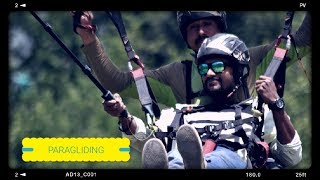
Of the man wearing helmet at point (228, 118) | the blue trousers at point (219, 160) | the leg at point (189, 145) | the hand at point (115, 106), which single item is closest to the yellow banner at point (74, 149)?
the man wearing helmet at point (228, 118)

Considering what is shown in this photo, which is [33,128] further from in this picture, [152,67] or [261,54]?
[261,54]

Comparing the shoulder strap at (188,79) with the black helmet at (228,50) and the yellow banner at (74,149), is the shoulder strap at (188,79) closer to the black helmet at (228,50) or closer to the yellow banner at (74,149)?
the black helmet at (228,50)

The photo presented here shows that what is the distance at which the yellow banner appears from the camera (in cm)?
2062

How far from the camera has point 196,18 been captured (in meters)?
20.6

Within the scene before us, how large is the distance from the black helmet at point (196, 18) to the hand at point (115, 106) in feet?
5.01

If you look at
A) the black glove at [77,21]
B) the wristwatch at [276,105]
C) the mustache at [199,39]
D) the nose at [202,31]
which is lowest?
the wristwatch at [276,105]

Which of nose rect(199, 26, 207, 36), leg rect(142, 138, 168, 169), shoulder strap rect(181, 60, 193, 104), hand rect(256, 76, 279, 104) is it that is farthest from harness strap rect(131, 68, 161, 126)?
hand rect(256, 76, 279, 104)

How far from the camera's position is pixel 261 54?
67.6ft

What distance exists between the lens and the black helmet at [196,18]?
67.8ft

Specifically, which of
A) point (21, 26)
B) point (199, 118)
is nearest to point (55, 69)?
point (21, 26)

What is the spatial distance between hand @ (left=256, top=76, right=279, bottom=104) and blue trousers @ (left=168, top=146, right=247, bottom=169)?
106 cm

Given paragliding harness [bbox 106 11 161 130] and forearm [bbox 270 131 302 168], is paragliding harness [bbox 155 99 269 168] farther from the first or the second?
paragliding harness [bbox 106 11 161 130]
